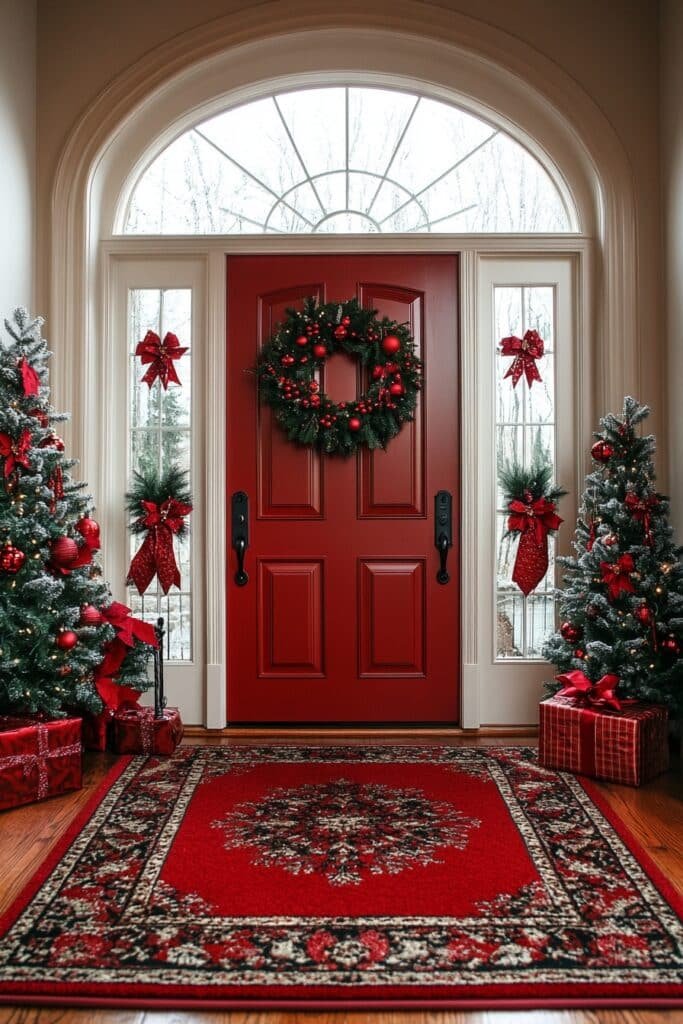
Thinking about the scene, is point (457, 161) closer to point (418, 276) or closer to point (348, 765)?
point (418, 276)

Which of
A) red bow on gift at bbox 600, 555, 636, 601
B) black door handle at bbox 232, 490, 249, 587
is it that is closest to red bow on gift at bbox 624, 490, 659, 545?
red bow on gift at bbox 600, 555, 636, 601

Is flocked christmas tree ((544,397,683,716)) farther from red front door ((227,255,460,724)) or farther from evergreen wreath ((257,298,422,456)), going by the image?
evergreen wreath ((257,298,422,456))

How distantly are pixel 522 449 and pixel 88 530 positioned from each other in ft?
6.58

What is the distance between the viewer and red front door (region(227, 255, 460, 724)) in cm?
425

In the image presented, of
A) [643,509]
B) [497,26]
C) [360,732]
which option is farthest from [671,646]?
[497,26]

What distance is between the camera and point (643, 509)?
3.69 m

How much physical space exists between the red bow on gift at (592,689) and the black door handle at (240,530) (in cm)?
153

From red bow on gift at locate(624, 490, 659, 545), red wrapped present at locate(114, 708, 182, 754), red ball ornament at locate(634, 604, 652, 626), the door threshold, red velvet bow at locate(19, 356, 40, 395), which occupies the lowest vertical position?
the door threshold

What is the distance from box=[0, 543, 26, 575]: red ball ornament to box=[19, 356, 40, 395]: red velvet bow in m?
0.61

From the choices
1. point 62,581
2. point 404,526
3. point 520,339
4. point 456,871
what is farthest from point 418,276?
point 456,871

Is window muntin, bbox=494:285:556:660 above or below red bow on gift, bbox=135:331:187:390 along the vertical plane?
below

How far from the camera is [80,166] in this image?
4164 mm

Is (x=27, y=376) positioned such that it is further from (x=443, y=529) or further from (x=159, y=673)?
(x=443, y=529)

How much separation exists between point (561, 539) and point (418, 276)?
141 cm
